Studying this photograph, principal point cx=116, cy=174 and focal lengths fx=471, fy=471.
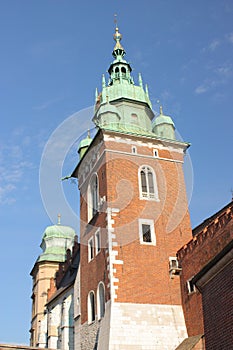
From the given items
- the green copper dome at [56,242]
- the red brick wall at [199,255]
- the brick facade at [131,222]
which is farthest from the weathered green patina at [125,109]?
the green copper dome at [56,242]

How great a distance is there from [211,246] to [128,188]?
24.1ft

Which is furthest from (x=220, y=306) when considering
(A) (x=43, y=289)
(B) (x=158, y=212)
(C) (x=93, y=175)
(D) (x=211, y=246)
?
(A) (x=43, y=289)

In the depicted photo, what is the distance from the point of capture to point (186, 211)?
3195 cm

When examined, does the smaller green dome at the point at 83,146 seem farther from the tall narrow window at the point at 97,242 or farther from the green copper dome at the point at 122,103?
the tall narrow window at the point at 97,242

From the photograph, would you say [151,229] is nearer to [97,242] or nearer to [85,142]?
[97,242]

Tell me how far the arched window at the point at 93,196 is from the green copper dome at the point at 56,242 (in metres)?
21.3

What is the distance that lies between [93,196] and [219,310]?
776 inches

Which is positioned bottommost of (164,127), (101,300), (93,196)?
(101,300)

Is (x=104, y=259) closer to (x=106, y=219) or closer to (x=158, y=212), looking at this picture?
(x=106, y=219)

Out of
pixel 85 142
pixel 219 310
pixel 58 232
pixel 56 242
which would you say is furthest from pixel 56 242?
pixel 219 310

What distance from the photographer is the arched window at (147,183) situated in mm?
31609

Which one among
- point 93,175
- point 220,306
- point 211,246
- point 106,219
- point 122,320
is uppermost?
point 93,175

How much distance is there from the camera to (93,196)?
112ft

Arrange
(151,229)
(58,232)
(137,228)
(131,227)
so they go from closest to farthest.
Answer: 1. (131,227)
2. (137,228)
3. (151,229)
4. (58,232)
